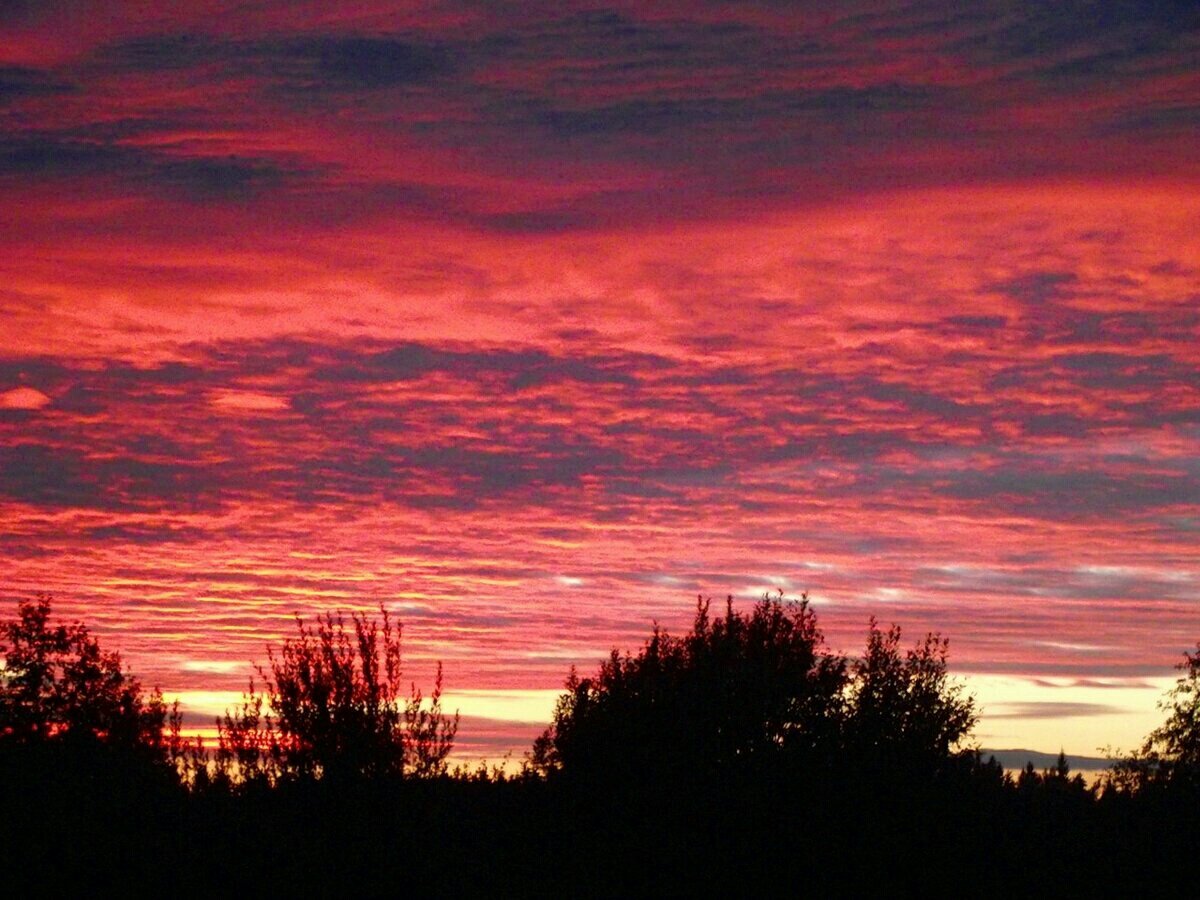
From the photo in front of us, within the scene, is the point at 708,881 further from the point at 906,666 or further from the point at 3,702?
the point at 3,702

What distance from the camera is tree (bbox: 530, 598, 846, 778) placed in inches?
1249

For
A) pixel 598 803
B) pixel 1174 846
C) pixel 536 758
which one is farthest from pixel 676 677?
pixel 1174 846

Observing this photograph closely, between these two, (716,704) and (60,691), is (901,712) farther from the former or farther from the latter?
(60,691)

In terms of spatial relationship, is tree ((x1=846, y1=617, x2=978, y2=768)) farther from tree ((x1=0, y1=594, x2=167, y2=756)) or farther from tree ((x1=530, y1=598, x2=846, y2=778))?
tree ((x1=0, y1=594, x2=167, y2=756))

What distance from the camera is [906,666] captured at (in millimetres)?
37906

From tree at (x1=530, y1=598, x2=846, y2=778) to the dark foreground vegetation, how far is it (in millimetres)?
89

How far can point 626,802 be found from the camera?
31.0 metres

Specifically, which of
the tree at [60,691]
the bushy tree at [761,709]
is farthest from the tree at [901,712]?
the tree at [60,691]

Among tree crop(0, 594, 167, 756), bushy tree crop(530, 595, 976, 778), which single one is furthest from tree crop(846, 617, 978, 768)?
tree crop(0, 594, 167, 756)

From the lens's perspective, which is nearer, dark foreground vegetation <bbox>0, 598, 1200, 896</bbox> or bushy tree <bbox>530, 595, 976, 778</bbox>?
dark foreground vegetation <bbox>0, 598, 1200, 896</bbox>

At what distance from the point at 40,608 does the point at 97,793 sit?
2050 cm

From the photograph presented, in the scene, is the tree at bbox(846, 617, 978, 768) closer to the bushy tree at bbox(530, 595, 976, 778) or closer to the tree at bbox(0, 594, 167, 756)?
the bushy tree at bbox(530, 595, 976, 778)

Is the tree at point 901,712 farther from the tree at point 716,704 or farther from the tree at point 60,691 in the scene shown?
the tree at point 60,691

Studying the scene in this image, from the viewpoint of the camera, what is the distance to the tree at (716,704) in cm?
Result: 3172
